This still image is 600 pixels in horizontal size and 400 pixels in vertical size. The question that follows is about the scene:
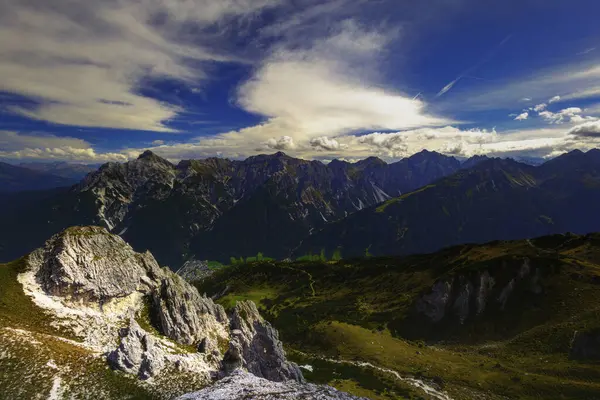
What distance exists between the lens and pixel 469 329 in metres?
117

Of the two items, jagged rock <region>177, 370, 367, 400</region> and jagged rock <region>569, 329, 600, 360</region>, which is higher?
jagged rock <region>177, 370, 367, 400</region>

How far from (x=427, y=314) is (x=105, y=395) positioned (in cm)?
11820

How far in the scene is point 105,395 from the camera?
42.8 metres

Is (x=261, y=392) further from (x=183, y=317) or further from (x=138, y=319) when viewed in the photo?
(x=138, y=319)

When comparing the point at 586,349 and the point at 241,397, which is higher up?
the point at 241,397

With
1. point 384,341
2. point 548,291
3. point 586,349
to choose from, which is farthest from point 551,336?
point 384,341

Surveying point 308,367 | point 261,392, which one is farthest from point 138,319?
point 308,367

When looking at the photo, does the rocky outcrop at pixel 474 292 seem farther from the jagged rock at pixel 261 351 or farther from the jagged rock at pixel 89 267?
the jagged rock at pixel 89 267

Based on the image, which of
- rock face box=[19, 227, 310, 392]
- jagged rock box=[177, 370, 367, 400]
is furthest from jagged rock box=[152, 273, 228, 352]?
jagged rock box=[177, 370, 367, 400]

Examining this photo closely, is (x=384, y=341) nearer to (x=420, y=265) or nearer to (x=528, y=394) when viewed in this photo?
(x=528, y=394)

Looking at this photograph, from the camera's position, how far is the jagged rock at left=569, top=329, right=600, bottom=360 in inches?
3393

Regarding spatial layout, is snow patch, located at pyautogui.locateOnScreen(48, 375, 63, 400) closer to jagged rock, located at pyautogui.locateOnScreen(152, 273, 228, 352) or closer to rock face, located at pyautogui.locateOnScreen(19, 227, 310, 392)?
rock face, located at pyautogui.locateOnScreen(19, 227, 310, 392)

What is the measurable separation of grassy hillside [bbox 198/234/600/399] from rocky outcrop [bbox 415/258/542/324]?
2.84 feet

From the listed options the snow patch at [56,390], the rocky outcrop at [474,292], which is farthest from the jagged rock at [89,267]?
the rocky outcrop at [474,292]
